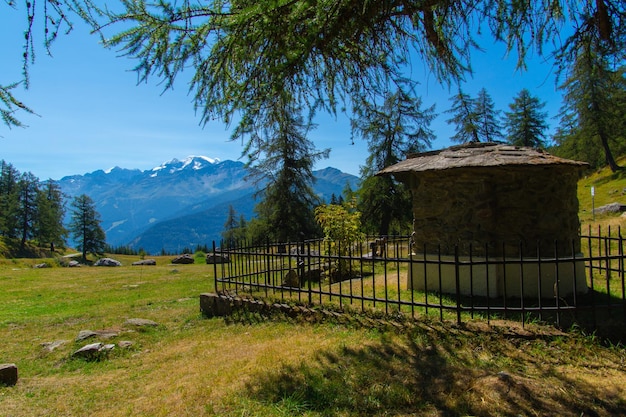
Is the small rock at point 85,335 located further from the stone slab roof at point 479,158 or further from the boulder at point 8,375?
the stone slab roof at point 479,158

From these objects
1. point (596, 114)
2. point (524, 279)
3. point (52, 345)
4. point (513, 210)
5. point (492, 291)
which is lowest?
point (52, 345)

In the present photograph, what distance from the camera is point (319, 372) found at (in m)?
4.87

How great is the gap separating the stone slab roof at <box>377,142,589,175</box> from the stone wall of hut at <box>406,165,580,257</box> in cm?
15

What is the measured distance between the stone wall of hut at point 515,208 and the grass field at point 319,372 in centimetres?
255

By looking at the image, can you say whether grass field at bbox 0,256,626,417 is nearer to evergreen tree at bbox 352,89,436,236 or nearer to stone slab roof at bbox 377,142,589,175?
stone slab roof at bbox 377,142,589,175

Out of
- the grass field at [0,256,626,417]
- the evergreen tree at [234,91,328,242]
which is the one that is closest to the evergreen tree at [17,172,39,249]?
the evergreen tree at [234,91,328,242]

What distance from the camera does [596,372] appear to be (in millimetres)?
4590

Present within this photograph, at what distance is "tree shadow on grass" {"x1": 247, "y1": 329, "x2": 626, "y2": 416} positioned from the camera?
3838mm

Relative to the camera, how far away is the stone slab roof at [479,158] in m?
7.40

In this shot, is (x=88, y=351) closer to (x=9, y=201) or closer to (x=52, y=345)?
(x=52, y=345)

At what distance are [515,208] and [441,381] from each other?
15.3 feet

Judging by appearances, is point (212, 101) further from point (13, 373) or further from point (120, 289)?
point (120, 289)

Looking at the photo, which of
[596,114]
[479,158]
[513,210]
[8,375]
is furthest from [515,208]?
[596,114]

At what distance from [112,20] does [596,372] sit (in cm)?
666
